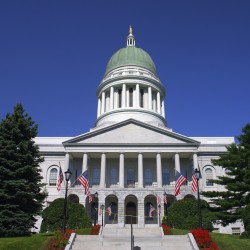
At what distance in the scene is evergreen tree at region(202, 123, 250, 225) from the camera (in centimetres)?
2869

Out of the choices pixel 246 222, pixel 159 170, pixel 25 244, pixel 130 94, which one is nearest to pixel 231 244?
pixel 246 222

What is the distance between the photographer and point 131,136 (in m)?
45.2

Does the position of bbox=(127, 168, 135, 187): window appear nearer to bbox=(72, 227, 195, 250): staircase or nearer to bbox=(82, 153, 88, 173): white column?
bbox=(82, 153, 88, 173): white column

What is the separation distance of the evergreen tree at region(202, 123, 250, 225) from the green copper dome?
35411 mm

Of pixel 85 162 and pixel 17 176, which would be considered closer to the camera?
pixel 17 176

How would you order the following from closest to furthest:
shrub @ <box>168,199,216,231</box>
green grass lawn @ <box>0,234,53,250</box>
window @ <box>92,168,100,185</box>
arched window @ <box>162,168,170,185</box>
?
1. green grass lawn @ <box>0,234,53,250</box>
2. shrub @ <box>168,199,216,231</box>
3. window @ <box>92,168,100,185</box>
4. arched window @ <box>162,168,170,185</box>

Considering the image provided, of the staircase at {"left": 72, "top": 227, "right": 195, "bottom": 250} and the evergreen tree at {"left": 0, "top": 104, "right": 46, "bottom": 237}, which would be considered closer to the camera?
the staircase at {"left": 72, "top": 227, "right": 195, "bottom": 250}

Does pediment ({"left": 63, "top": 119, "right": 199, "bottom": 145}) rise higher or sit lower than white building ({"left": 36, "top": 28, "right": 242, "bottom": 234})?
higher

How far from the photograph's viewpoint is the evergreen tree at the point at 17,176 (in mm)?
24969

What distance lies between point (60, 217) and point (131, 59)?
1546 inches

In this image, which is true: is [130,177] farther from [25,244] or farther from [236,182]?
[25,244]

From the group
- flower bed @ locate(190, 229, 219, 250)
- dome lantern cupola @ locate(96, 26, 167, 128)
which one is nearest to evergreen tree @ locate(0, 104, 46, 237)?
flower bed @ locate(190, 229, 219, 250)

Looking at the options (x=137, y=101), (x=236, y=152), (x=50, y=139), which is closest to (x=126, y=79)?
(x=137, y=101)

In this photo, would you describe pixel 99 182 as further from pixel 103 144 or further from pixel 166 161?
pixel 166 161
